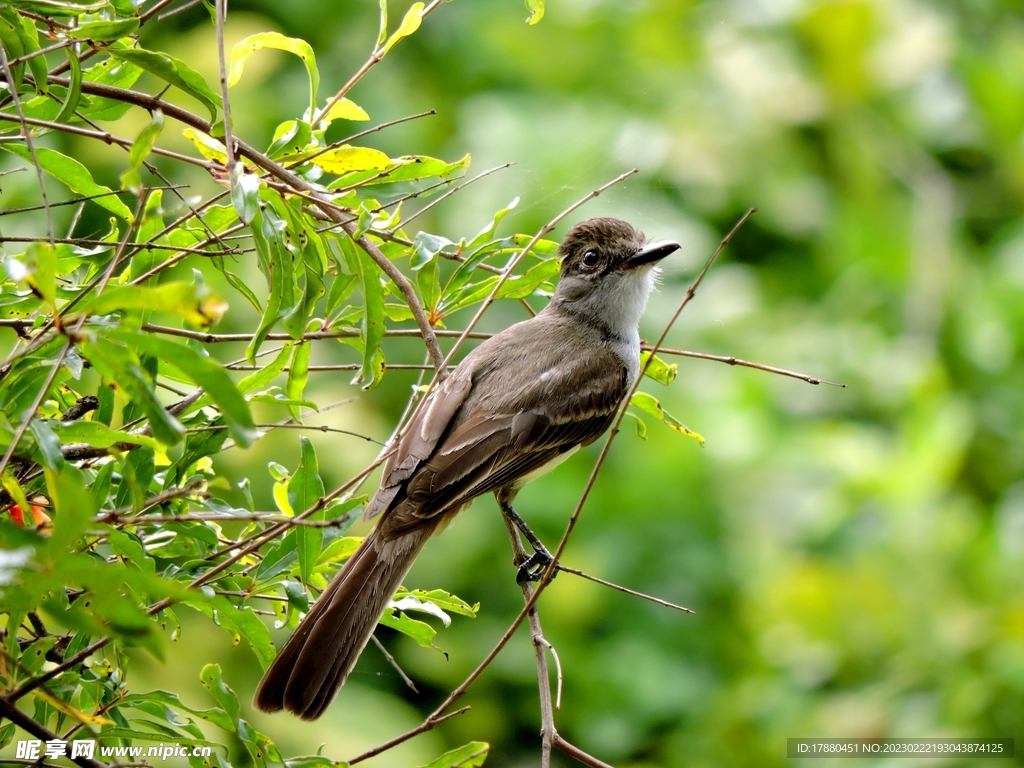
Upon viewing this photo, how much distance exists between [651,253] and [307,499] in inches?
69.4

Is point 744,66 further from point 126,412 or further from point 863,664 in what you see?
point 126,412

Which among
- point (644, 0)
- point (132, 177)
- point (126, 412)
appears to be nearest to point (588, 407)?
point (126, 412)

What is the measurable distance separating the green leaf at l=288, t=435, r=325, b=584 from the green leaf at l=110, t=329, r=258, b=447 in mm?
552

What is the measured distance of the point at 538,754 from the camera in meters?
5.15

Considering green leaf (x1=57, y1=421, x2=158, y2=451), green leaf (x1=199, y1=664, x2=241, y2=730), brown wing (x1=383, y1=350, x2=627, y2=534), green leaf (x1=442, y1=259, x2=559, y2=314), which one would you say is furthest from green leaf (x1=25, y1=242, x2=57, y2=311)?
brown wing (x1=383, y1=350, x2=627, y2=534)

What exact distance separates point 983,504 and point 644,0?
4168 mm

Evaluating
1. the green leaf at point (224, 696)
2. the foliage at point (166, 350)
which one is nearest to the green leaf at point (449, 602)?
the foliage at point (166, 350)

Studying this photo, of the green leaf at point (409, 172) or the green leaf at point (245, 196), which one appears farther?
the green leaf at point (409, 172)

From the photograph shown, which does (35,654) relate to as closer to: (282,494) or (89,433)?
(89,433)

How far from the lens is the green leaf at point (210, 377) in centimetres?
137

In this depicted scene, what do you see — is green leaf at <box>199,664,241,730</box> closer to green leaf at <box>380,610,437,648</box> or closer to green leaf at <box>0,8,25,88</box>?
green leaf at <box>380,610,437,648</box>

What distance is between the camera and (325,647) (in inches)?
89.4

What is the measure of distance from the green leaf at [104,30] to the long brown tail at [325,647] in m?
1.17

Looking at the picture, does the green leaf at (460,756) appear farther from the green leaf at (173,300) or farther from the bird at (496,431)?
the green leaf at (173,300)
